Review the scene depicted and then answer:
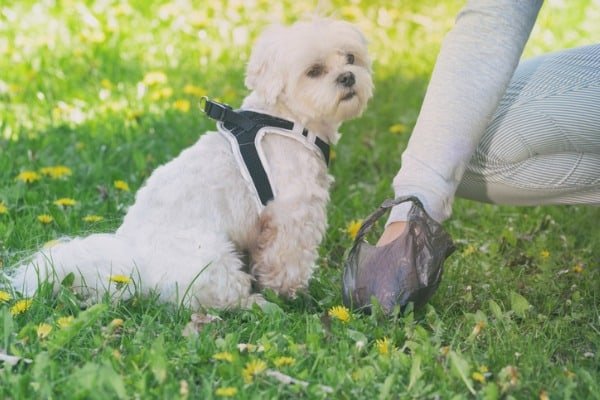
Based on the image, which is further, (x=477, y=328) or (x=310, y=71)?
(x=310, y=71)

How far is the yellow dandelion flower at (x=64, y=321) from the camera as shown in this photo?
2578 mm

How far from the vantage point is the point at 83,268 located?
295cm

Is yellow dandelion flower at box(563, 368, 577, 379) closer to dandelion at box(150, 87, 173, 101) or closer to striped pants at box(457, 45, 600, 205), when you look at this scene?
striped pants at box(457, 45, 600, 205)

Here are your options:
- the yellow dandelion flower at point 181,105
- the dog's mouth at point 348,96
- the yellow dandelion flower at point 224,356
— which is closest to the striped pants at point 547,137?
the dog's mouth at point 348,96

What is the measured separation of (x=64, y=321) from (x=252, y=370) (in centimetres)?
55

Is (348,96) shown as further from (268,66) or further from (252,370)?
(252,370)

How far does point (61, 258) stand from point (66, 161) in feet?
4.87

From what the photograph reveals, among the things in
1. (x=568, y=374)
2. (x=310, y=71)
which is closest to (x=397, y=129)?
(x=310, y=71)

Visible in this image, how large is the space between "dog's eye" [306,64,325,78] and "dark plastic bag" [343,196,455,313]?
1.97 feet

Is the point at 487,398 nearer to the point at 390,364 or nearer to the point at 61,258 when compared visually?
the point at 390,364

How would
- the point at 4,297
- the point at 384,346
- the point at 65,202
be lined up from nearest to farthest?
the point at 384,346 < the point at 4,297 < the point at 65,202

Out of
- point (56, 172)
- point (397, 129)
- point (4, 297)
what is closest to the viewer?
point (4, 297)

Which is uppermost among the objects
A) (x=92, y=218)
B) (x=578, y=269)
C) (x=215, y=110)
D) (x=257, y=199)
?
(x=215, y=110)

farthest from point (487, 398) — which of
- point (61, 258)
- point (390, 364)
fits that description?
point (61, 258)
